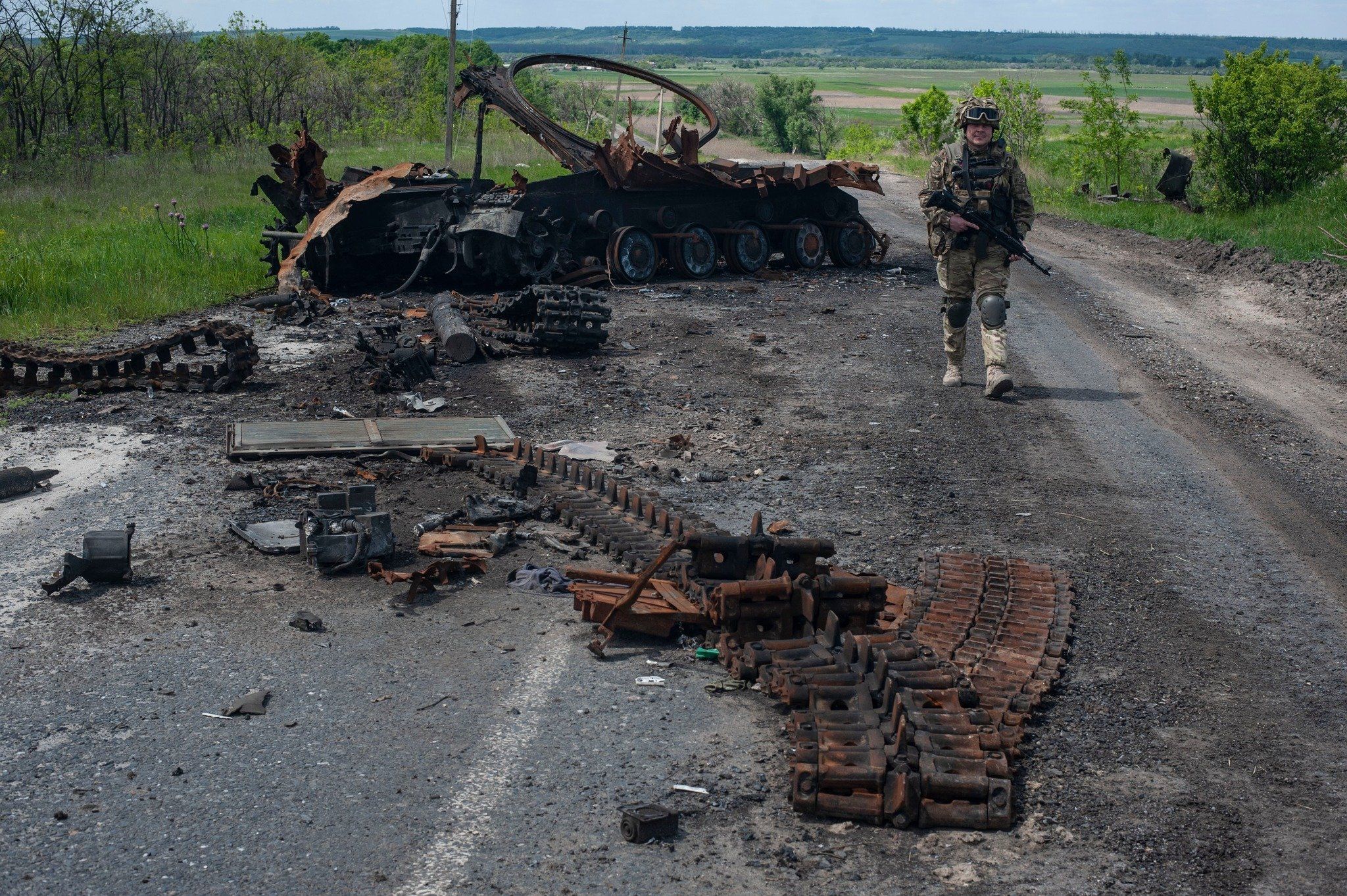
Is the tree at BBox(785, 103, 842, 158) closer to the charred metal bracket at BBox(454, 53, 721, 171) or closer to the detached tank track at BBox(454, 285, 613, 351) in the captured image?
the charred metal bracket at BBox(454, 53, 721, 171)

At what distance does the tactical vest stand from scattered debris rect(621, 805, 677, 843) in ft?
25.0

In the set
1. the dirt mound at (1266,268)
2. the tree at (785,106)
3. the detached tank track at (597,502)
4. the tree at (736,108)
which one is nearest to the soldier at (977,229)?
the detached tank track at (597,502)

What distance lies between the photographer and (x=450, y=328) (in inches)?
480

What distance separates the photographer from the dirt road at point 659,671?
4.00 m

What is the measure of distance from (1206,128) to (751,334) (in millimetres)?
15174

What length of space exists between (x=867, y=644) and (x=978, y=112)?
267 inches

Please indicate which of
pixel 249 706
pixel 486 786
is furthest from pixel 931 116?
pixel 486 786

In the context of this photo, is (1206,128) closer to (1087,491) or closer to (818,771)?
(1087,491)

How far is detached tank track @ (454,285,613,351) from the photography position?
1223 centimetres

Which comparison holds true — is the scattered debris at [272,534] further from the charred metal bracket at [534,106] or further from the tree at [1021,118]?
the tree at [1021,118]

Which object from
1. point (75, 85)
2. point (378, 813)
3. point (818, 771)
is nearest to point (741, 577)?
point (818, 771)

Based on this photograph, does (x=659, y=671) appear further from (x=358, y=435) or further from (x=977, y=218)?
(x=977, y=218)

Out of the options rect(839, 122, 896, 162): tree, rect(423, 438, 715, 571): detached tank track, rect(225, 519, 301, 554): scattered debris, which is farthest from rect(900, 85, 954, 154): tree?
rect(225, 519, 301, 554): scattered debris

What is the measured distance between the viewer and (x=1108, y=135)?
2822 centimetres
